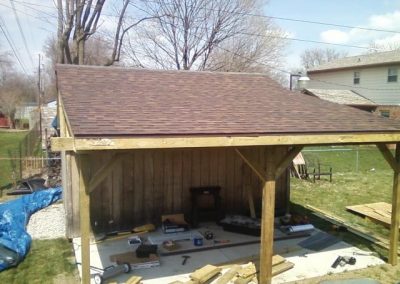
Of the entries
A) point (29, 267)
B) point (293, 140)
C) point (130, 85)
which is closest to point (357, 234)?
point (293, 140)

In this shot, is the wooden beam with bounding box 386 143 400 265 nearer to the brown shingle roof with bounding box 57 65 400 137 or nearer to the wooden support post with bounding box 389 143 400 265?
the wooden support post with bounding box 389 143 400 265

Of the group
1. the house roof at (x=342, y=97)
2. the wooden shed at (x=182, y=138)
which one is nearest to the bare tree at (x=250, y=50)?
the house roof at (x=342, y=97)

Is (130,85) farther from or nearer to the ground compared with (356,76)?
nearer to the ground

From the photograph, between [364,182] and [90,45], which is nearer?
[364,182]

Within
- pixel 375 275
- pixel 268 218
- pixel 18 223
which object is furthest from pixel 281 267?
pixel 18 223

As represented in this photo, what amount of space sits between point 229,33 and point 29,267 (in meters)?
21.6

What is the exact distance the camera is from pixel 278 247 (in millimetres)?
7734

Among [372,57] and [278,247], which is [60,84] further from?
[372,57]

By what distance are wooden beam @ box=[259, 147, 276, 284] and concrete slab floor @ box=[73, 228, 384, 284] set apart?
1.28ft

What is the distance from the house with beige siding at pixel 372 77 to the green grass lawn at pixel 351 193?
7191 millimetres

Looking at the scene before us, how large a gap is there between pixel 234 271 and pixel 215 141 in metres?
2.58

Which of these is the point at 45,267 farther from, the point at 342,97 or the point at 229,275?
the point at 342,97

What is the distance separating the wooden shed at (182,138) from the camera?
16.7 feet

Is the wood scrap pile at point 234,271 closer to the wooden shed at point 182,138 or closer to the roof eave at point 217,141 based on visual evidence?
the wooden shed at point 182,138
